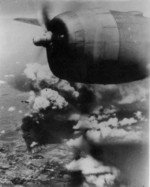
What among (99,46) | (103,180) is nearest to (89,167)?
Result: (103,180)

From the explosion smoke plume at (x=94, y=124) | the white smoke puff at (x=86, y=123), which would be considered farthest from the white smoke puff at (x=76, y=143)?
the white smoke puff at (x=86, y=123)

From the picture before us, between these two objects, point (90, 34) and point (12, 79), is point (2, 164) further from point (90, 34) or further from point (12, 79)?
point (12, 79)

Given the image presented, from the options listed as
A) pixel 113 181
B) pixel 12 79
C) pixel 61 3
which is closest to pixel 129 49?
pixel 113 181

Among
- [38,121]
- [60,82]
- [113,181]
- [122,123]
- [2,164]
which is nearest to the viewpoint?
[113,181]

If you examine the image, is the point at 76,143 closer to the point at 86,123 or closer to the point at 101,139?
the point at 101,139

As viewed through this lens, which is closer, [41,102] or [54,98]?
[41,102]

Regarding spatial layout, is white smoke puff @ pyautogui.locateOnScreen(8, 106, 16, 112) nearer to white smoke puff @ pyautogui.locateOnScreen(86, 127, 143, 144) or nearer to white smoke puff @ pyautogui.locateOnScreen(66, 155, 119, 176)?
white smoke puff @ pyautogui.locateOnScreen(86, 127, 143, 144)
